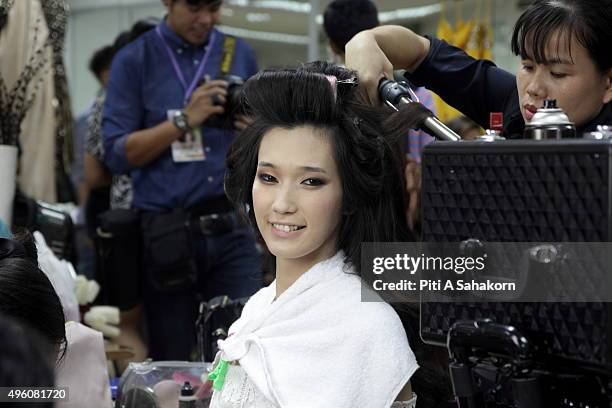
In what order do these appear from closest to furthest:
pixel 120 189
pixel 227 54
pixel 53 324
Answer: pixel 53 324 → pixel 227 54 → pixel 120 189

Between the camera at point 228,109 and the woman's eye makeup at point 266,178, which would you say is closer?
the woman's eye makeup at point 266,178

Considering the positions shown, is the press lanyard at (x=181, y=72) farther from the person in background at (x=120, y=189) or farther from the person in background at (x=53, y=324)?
the person in background at (x=53, y=324)

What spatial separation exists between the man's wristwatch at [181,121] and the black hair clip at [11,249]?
148 centimetres

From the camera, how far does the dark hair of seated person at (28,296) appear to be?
2.02 m

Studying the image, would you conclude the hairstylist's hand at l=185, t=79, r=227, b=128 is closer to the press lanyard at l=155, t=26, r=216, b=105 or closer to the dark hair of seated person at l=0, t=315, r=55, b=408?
the press lanyard at l=155, t=26, r=216, b=105

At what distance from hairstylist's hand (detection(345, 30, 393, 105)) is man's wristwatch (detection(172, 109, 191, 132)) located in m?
1.48

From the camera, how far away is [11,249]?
84.7 inches

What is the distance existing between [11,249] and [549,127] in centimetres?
124

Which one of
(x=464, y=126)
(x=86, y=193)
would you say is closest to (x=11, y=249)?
(x=86, y=193)

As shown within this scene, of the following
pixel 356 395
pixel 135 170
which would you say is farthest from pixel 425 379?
pixel 135 170

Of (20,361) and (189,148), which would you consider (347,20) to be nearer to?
(189,148)

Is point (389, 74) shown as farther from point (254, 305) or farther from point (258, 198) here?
point (254, 305)

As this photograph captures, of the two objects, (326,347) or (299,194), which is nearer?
(326,347)

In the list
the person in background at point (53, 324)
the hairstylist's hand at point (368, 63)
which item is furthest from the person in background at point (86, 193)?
the hairstylist's hand at point (368, 63)
